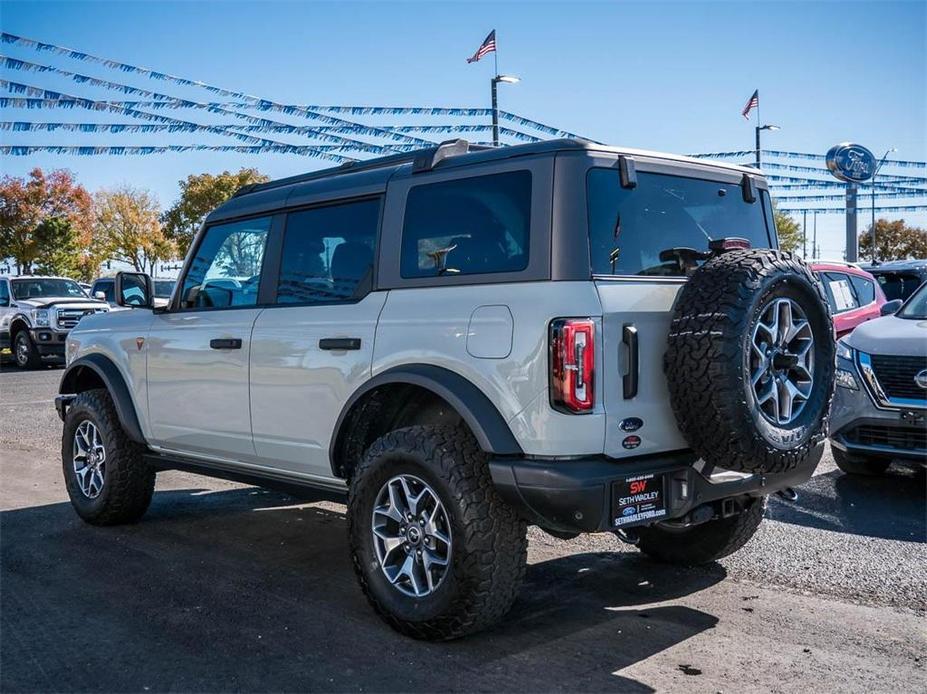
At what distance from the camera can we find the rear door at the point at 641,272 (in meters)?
3.64

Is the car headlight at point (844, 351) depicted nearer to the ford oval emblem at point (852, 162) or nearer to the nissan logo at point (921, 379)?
the nissan logo at point (921, 379)

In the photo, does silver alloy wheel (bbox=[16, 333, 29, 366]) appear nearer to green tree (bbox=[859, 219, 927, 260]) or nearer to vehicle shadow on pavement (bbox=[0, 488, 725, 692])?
vehicle shadow on pavement (bbox=[0, 488, 725, 692])

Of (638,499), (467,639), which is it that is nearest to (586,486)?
(638,499)

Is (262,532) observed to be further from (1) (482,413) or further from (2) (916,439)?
(2) (916,439)

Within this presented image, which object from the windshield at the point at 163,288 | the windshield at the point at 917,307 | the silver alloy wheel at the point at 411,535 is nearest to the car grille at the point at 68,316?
the windshield at the point at 163,288

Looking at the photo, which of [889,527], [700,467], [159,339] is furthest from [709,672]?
[159,339]

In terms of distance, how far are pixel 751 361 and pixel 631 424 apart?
1.82ft

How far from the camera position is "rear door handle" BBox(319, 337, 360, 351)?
434 centimetres

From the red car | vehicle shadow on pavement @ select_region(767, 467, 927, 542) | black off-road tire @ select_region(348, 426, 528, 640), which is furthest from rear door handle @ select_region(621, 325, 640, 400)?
the red car

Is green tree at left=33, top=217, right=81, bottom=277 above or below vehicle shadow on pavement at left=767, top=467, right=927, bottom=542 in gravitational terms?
above

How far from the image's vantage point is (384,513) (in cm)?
410

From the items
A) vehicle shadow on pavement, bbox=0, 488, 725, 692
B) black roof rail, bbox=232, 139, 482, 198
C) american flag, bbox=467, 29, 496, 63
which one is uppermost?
american flag, bbox=467, 29, 496, 63

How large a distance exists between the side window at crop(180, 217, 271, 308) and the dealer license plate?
2454 millimetres

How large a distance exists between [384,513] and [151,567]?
179 cm
